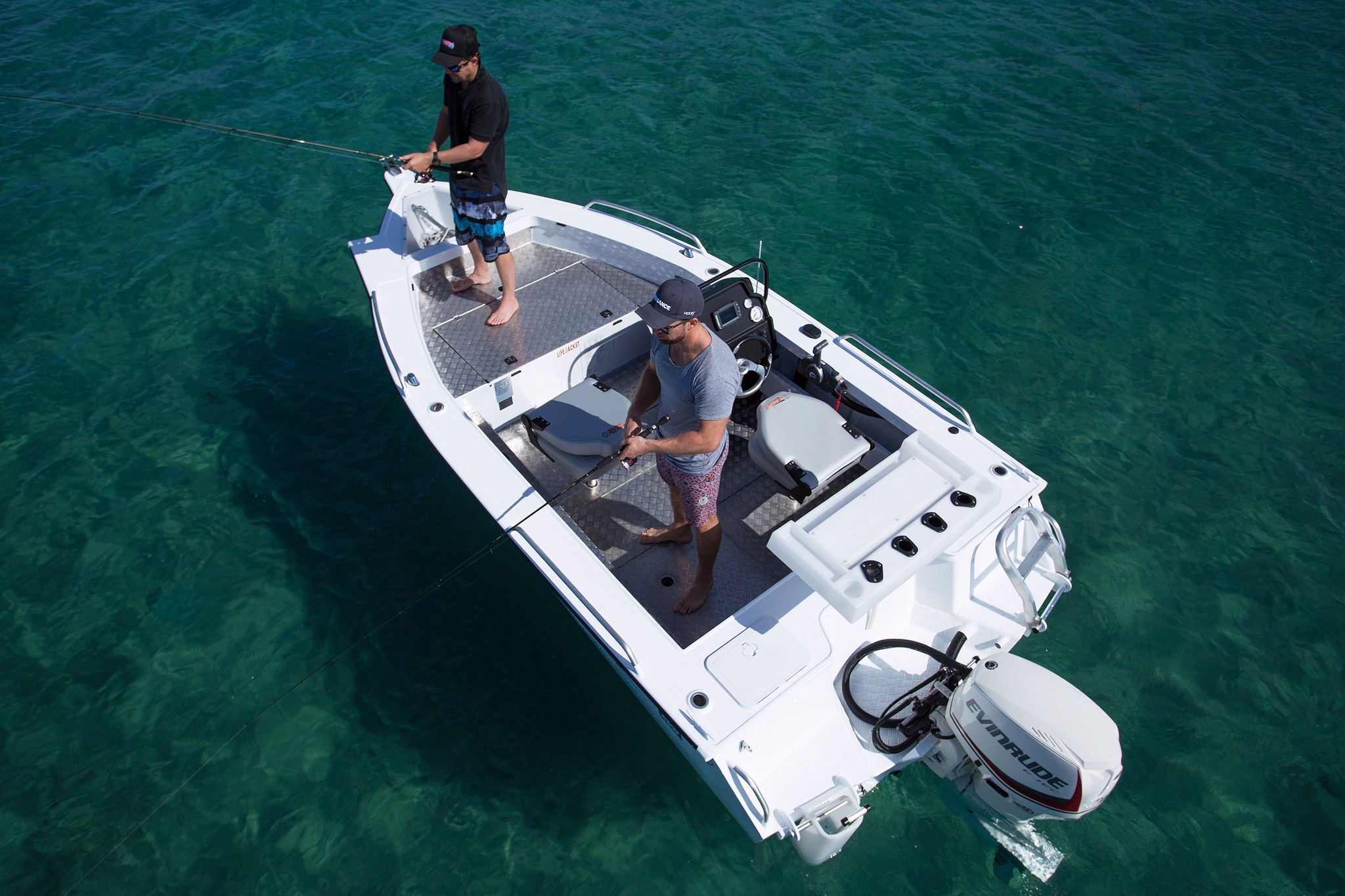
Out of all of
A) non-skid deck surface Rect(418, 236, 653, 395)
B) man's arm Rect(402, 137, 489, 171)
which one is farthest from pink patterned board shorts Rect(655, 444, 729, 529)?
man's arm Rect(402, 137, 489, 171)

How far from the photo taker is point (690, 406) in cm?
338

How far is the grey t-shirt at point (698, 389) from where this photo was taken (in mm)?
3184

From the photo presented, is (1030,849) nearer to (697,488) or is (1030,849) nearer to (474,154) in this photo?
(697,488)

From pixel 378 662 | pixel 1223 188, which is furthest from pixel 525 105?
pixel 1223 188

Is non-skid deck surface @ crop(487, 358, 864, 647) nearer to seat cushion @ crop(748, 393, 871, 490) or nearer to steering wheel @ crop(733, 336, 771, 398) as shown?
steering wheel @ crop(733, 336, 771, 398)

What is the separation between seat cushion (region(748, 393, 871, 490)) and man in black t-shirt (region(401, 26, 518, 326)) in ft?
7.17

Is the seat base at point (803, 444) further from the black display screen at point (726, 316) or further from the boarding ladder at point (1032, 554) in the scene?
the boarding ladder at point (1032, 554)

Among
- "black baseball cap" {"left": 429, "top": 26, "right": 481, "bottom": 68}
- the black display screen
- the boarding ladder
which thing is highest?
"black baseball cap" {"left": 429, "top": 26, "right": 481, "bottom": 68}

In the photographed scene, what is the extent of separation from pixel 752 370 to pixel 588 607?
6.16 ft

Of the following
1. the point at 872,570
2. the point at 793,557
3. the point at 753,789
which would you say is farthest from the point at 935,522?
the point at 753,789

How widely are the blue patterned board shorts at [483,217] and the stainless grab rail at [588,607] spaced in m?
2.22

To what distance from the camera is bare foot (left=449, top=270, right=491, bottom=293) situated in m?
5.54

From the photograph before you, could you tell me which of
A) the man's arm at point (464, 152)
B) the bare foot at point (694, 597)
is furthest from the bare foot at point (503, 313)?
the bare foot at point (694, 597)

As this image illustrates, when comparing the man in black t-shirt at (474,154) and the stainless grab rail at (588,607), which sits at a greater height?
the man in black t-shirt at (474,154)
